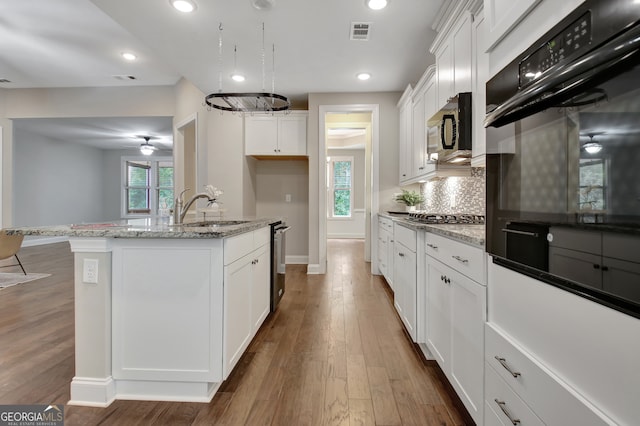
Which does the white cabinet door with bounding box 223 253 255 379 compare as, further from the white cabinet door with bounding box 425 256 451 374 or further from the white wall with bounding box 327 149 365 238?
the white wall with bounding box 327 149 365 238

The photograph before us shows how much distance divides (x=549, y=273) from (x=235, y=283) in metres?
1.50

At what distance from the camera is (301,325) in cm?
266

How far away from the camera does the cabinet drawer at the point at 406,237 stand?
7.29 ft

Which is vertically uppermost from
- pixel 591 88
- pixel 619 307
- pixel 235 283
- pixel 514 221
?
pixel 591 88

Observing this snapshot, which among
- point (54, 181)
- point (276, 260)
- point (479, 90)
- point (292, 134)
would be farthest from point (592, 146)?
point (54, 181)

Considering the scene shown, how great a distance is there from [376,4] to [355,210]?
6.58 meters

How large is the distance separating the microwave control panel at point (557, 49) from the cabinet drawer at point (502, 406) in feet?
3.26

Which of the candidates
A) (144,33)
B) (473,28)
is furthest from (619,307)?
(144,33)

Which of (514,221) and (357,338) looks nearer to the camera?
(514,221)

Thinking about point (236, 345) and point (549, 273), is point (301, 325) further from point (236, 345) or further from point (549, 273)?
point (549, 273)

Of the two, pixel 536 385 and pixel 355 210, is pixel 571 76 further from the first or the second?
pixel 355 210

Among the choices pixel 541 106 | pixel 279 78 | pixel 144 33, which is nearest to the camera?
pixel 541 106

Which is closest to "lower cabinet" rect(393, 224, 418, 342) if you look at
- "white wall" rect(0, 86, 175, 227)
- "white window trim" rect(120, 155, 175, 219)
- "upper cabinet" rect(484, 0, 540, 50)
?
"upper cabinet" rect(484, 0, 540, 50)

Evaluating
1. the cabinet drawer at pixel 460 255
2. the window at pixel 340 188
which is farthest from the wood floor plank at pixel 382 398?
the window at pixel 340 188
